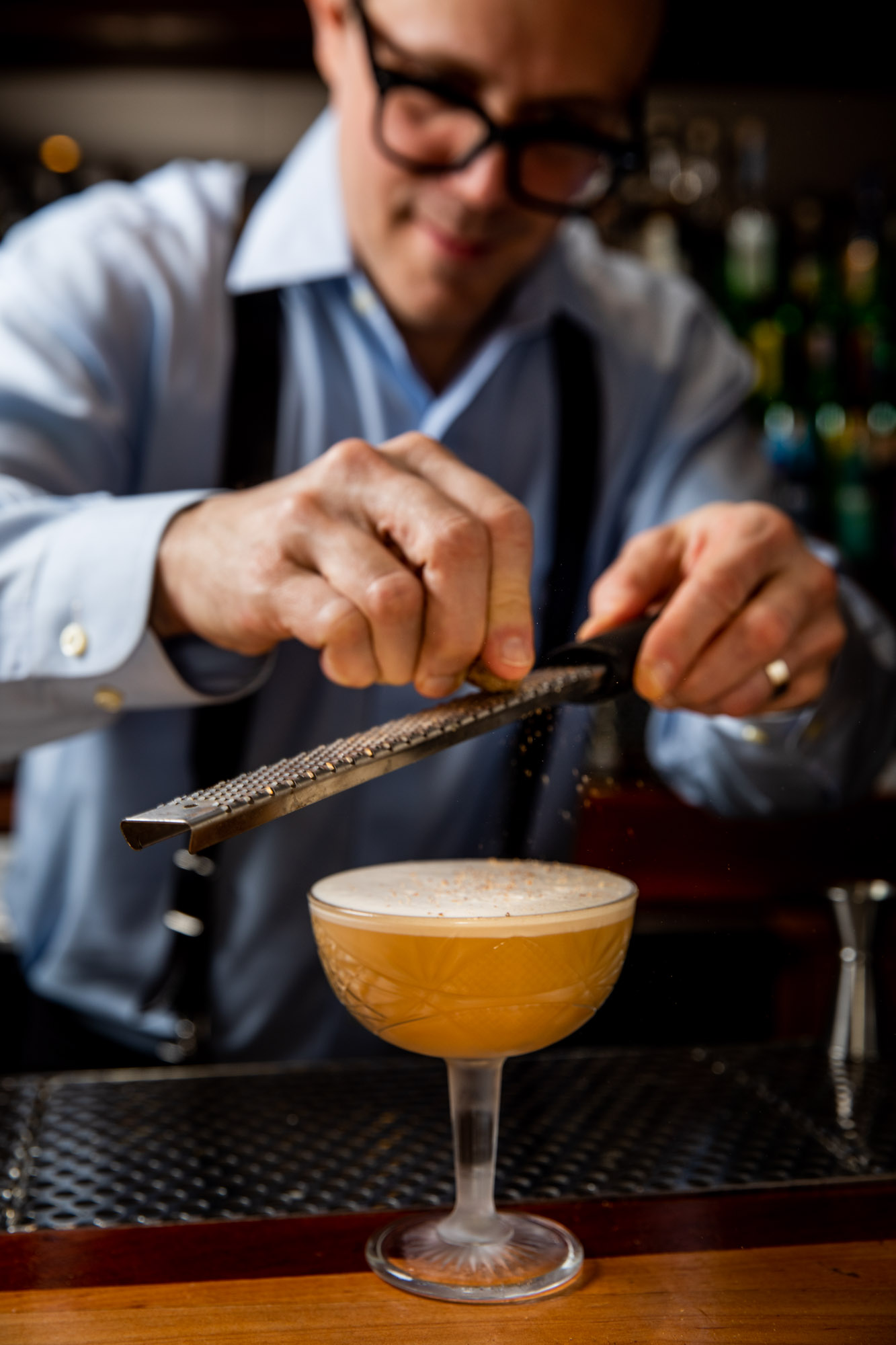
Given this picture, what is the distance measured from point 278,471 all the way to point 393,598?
74 centimetres

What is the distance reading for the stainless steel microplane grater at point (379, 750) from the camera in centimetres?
61

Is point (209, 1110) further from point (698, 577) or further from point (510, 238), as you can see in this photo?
point (510, 238)

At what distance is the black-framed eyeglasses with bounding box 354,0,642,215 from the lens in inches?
49.6

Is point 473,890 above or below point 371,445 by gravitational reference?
below

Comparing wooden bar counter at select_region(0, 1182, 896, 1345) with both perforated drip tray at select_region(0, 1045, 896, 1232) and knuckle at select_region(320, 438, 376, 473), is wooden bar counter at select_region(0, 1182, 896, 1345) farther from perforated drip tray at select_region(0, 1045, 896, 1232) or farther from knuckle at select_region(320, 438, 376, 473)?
knuckle at select_region(320, 438, 376, 473)

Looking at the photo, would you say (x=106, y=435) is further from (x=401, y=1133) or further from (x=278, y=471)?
(x=401, y=1133)

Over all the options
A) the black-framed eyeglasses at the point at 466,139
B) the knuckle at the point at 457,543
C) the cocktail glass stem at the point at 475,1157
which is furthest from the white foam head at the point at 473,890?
the black-framed eyeglasses at the point at 466,139

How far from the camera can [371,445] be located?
1067 mm

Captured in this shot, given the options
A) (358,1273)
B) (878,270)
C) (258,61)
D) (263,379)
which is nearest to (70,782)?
(263,379)

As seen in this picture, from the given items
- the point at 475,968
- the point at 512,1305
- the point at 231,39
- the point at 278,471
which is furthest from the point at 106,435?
the point at 231,39

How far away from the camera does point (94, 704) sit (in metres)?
1.14

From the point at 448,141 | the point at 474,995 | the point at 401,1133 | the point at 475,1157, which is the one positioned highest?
the point at 448,141

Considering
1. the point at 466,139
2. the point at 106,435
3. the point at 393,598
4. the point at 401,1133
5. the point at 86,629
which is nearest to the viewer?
the point at 393,598

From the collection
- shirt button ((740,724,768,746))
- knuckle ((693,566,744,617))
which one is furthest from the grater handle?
shirt button ((740,724,768,746))
